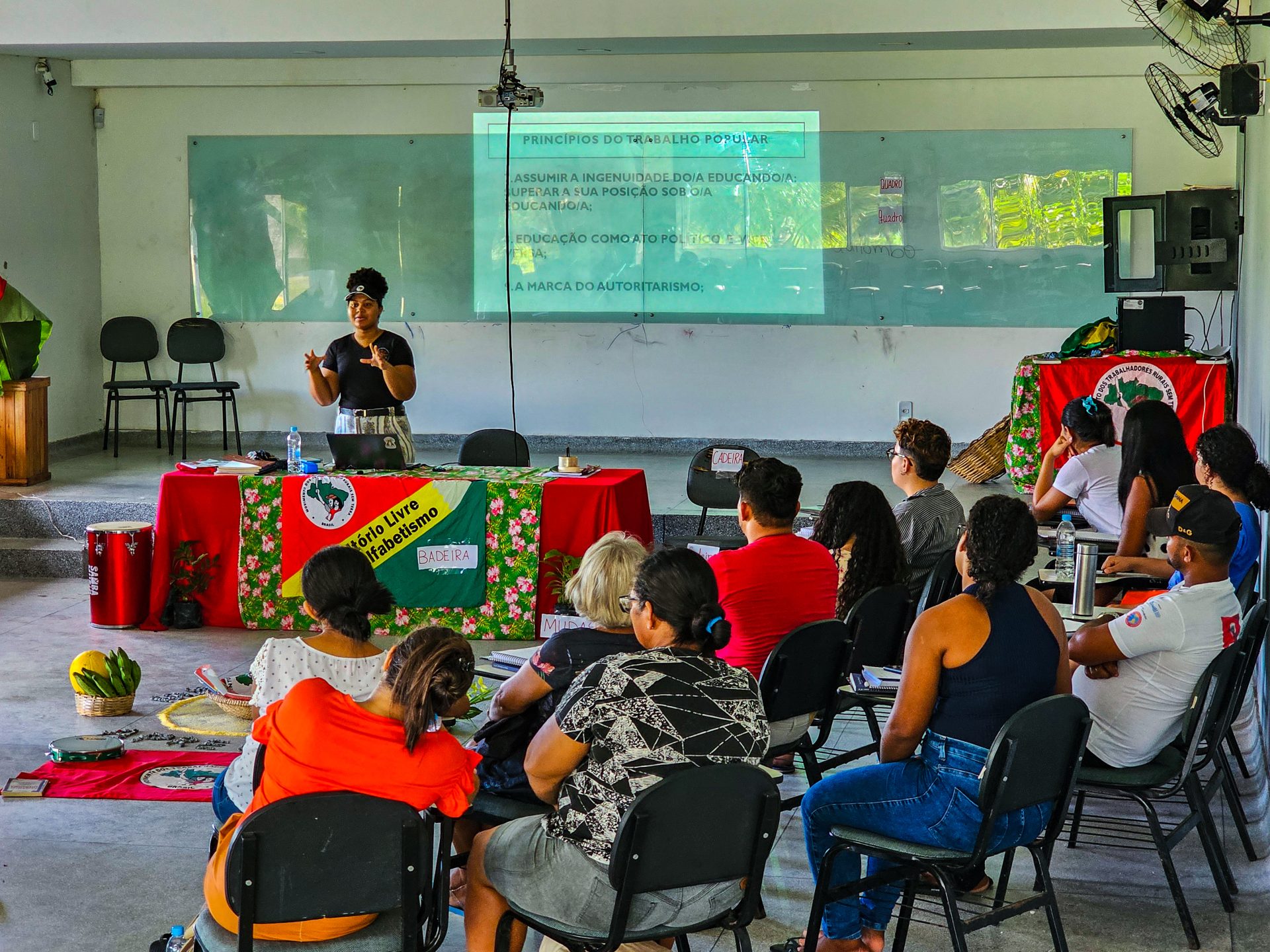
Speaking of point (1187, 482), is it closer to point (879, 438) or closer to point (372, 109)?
point (879, 438)

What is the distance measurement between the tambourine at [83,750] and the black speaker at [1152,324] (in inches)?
226

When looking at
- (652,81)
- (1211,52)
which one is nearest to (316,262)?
(652,81)

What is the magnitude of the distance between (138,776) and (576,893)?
2292 mm

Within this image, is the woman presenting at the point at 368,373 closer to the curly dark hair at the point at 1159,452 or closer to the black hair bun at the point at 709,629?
the curly dark hair at the point at 1159,452

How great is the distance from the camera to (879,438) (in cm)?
917

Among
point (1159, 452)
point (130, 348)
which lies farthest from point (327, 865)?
point (130, 348)

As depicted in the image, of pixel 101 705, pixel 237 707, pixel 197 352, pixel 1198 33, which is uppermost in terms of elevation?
pixel 1198 33

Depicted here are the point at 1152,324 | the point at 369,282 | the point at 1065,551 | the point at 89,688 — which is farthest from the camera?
the point at 1152,324

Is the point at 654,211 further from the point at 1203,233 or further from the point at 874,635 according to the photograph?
the point at 874,635

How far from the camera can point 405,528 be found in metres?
5.81

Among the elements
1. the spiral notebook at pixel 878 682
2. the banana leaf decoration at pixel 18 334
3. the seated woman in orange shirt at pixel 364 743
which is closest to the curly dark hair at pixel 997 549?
the spiral notebook at pixel 878 682

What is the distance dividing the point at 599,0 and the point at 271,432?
3957 mm

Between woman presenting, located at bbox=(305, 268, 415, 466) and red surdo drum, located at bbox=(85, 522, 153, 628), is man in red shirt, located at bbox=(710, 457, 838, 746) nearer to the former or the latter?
woman presenting, located at bbox=(305, 268, 415, 466)

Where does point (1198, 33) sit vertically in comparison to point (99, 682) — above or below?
above
